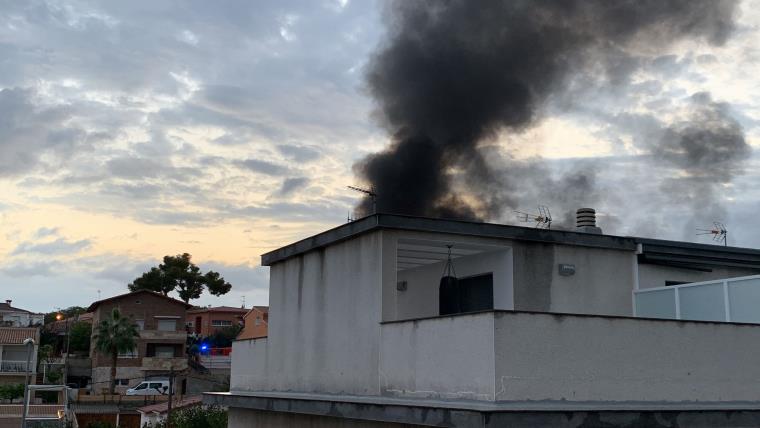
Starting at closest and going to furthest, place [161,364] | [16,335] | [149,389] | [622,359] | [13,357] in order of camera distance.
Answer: [622,359]
[149,389]
[13,357]
[16,335]
[161,364]

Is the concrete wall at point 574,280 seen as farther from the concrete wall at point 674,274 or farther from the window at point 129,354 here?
the window at point 129,354

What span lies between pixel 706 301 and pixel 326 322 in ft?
22.8

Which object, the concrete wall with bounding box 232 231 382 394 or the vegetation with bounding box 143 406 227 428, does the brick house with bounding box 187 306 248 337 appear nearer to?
the vegetation with bounding box 143 406 227 428

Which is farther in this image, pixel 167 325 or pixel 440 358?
pixel 167 325

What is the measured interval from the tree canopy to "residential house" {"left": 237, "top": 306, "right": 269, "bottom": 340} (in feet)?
28.4

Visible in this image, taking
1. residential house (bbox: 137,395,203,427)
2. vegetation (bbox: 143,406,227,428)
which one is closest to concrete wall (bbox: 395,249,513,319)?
vegetation (bbox: 143,406,227,428)

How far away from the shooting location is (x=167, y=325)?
260 feet

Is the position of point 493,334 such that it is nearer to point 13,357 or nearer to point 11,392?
point 11,392

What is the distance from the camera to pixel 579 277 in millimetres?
14828

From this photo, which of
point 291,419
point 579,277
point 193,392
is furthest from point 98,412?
point 579,277

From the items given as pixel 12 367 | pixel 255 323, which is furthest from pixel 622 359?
pixel 255 323

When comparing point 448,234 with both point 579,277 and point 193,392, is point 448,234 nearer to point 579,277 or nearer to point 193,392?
point 579,277

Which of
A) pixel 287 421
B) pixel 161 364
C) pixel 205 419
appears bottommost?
pixel 205 419

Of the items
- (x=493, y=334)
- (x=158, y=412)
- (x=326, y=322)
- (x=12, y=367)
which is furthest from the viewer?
(x=12, y=367)
